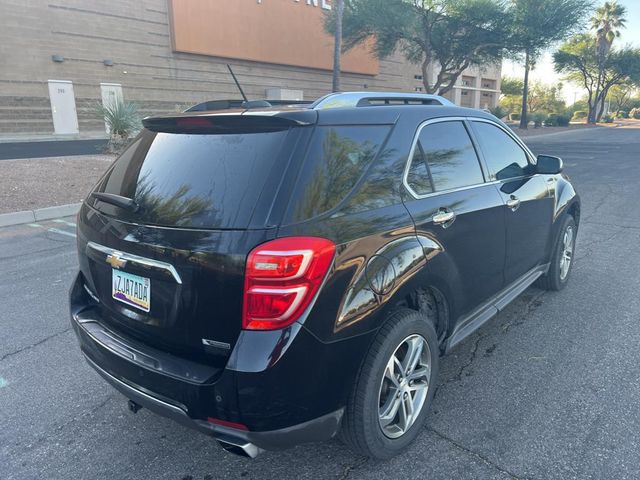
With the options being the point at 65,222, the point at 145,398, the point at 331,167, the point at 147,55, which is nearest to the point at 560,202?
the point at 331,167

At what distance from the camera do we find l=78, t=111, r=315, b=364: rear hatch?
1911 mm

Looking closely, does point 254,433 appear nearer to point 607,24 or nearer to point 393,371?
point 393,371

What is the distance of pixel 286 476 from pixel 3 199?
8.72 m

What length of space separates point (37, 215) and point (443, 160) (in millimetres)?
7710

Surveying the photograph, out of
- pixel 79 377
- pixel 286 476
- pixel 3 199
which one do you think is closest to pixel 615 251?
pixel 286 476

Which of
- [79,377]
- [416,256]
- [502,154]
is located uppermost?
[502,154]

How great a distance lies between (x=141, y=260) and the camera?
2.11m

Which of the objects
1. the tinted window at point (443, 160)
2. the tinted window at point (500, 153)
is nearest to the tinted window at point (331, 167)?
the tinted window at point (443, 160)

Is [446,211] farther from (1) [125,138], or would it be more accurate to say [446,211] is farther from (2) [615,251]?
(1) [125,138]

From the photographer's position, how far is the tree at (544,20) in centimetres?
2706

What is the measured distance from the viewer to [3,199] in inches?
339

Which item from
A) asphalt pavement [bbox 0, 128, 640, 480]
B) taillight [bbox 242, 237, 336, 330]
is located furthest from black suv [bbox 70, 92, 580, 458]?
asphalt pavement [bbox 0, 128, 640, 480]

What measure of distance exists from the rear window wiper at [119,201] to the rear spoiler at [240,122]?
44cm

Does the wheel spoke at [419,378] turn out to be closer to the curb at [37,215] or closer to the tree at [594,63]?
the curb at [37,215]
